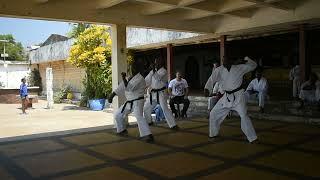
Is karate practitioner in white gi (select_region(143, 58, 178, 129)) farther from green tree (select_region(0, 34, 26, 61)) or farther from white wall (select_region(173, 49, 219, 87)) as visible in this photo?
green tree (select_region(0, 34, 26, 61))

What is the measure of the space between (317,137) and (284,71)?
7.88 metres

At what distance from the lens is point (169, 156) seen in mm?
6270

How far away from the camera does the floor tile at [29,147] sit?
689 cm

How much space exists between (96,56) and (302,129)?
10.8m

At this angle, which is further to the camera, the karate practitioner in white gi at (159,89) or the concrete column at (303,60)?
the concrete column at (303,60)

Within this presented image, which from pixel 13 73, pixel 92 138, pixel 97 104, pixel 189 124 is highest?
pixel 13 73

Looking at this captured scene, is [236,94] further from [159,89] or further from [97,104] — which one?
[97,104]

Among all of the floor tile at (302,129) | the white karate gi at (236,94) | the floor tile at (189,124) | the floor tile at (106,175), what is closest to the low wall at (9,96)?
the floor tile at (189,124)

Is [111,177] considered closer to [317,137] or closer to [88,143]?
[88,143]

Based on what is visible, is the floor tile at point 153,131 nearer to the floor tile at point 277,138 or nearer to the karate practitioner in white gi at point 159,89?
the karate practitioner in white gi at point 159,89

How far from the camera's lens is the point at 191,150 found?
21.9ft

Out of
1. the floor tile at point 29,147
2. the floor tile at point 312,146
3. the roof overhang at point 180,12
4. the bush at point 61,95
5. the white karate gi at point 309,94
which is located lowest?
the floor tile at point 29,147

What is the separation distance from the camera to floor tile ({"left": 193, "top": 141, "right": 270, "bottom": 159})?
629 cm

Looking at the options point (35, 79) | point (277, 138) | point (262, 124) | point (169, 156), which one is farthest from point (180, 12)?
point (35, 79)
